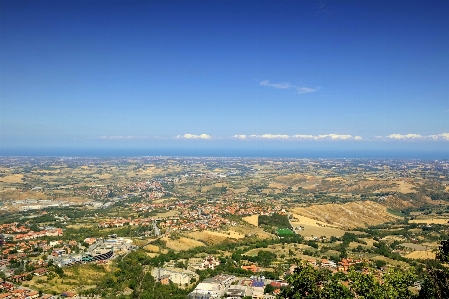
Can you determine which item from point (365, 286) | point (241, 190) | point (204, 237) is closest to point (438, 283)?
point (365, 286)

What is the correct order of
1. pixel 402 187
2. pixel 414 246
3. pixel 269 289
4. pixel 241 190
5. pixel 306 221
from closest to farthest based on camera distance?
1. pixel 269 289
2. pixel 414 246
3. pixel 306 221
4. pixel 402 187
5. pixel 241 190

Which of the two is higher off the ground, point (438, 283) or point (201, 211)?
point (438, 283)

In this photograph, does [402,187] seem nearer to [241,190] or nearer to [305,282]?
[241,190]

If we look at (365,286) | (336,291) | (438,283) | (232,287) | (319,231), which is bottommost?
(319,231)

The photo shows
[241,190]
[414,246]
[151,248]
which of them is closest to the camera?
[151,248]

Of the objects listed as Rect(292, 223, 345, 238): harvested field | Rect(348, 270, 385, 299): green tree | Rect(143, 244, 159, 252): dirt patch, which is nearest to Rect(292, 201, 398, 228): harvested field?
Rect(292, 223, 345, 238): harvested field

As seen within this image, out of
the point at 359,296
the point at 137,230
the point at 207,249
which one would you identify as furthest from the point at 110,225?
the point at 359,296

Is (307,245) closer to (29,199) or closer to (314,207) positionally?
(314,207)

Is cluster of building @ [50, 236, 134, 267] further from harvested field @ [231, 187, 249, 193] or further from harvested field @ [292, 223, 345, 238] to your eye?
harvested field @ [231, 187, 249, 193]
